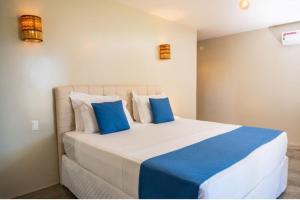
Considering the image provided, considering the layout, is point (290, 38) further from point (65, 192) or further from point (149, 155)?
point (65, 192)

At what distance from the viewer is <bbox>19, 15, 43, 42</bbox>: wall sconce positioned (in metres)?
2.14

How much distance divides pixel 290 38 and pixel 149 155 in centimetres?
386

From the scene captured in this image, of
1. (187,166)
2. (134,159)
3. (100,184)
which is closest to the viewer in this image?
(187,166)

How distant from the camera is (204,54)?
215 inches

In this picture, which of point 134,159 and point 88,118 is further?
point 88,118

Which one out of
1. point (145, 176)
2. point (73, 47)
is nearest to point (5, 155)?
point (73, 47)

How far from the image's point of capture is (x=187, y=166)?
144cm

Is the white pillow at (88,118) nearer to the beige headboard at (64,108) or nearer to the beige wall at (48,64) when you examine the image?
the beige headboard at (64,108)

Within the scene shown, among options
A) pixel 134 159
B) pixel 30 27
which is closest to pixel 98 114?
pixel 134 159

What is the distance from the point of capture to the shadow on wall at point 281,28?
393 cm

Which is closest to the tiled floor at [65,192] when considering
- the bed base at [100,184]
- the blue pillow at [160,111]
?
the bed base at [100,184]

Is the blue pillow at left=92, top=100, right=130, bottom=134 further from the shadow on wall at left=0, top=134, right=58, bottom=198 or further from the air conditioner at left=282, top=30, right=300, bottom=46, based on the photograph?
the air conditioner at left=282, top=30, right=300, bottom=46

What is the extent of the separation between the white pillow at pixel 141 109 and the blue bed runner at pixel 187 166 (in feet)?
4.16

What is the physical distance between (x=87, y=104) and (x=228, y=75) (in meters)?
3.68
